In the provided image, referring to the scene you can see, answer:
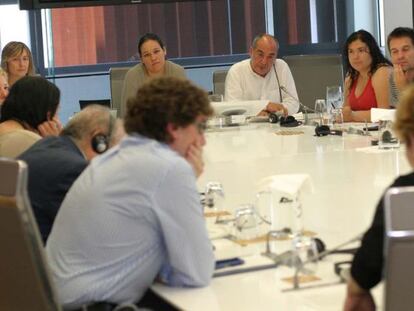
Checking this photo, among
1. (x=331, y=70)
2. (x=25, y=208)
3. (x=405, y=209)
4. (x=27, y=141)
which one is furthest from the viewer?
(x=331, y=70)

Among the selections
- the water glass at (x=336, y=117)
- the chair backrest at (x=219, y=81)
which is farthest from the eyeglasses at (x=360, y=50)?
the chair backrest at (x=219, y=81)

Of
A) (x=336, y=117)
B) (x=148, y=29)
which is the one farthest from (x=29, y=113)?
(x=148, y=29)

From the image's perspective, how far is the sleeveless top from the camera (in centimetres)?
673

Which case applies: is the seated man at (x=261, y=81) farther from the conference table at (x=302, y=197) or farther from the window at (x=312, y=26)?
the window at (x=312, y=26)

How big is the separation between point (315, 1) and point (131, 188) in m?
7.97

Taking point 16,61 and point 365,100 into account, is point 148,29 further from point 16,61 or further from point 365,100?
point 365,100

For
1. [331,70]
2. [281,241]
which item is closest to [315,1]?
[331,70]

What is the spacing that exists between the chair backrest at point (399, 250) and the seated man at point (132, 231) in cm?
90

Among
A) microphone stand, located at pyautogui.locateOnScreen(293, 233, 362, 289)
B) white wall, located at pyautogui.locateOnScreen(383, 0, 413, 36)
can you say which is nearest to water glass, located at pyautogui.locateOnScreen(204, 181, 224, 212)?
microphone stand, located at pyautogui.locateOnScreen(293, 233, 362, 289)

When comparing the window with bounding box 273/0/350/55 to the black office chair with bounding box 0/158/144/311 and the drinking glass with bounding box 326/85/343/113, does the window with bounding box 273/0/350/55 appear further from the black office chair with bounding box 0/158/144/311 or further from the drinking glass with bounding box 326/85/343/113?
the black office chair with bounding box 0/158/144/311

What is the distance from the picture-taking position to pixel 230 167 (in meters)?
4.75

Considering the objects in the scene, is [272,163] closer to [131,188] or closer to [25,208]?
[131,188]

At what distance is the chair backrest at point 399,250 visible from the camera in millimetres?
1717

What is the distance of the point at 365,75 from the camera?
268 inches
